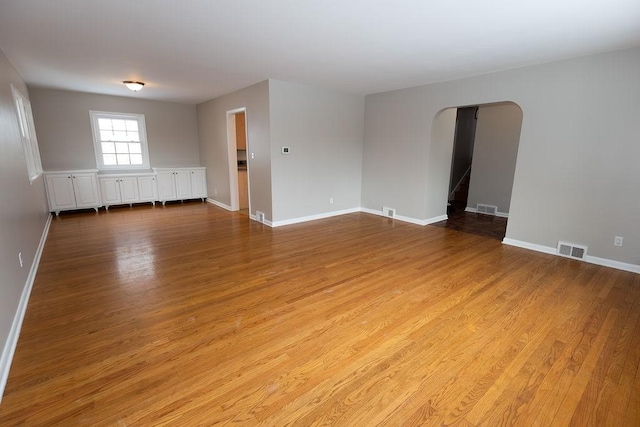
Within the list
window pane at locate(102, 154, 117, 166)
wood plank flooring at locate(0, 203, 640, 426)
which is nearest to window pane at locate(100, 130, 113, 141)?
window pane at locate(102, 154, 117, 166)

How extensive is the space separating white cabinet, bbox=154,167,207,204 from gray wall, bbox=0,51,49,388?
3.08 metres

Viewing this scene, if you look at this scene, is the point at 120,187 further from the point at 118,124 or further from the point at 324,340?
the point at 324,340

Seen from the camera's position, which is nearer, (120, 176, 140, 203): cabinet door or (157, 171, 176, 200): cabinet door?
(120, 176, 140, 203): cabinet door

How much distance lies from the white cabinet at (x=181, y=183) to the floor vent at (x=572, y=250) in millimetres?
7348

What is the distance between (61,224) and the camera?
527 cm

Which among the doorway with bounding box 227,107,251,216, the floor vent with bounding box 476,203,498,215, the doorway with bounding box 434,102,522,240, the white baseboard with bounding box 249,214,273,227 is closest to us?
the white baseboard with bounding box 249,214,273,227

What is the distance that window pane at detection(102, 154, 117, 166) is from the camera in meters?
6.70

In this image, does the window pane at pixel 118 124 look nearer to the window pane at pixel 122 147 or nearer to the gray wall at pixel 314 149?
the window pane at pixel 122 147

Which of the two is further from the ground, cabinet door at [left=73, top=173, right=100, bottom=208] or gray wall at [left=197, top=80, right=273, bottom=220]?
gray wall at [left=197, top=80, right=273, bottom=220]

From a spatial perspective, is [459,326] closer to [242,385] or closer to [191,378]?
[242,385]

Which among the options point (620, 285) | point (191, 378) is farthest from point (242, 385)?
point (620, 285)

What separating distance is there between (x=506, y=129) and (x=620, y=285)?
406 centimetres

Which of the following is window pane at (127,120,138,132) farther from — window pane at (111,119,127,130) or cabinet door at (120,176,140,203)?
cabinet door at (120,176,140,203)

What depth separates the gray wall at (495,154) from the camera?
608cm
